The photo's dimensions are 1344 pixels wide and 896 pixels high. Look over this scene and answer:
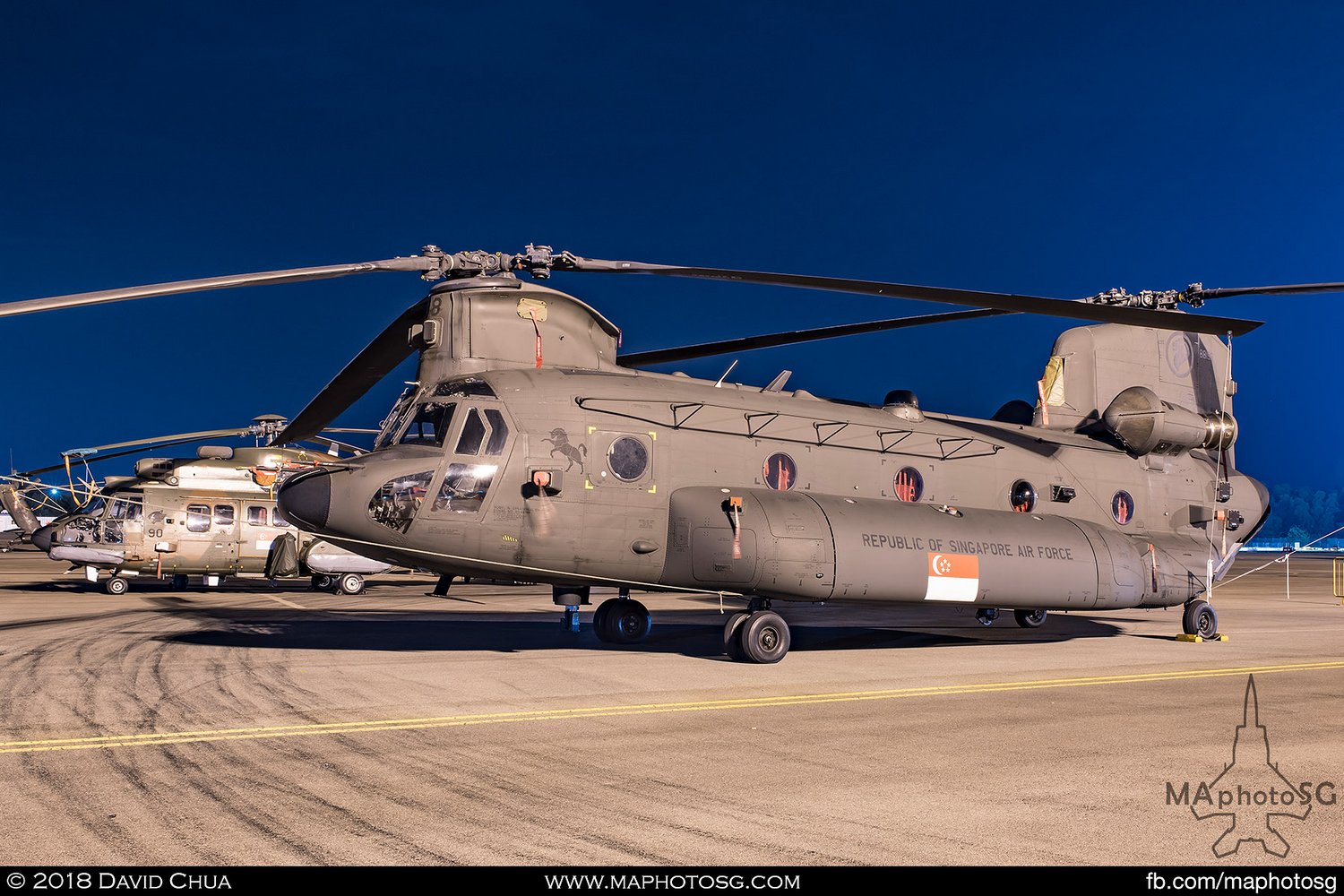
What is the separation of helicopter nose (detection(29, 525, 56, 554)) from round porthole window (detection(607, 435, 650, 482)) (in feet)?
72.9

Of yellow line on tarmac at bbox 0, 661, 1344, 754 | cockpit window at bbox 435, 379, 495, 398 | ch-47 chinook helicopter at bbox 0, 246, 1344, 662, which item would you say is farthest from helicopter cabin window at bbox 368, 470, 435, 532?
yellow line on tarmac at bbox 0, 661, 1344, 754

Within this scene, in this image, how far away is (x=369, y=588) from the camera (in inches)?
1249

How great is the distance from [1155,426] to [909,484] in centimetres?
539

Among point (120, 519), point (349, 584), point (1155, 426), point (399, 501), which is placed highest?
point (1155, 426)

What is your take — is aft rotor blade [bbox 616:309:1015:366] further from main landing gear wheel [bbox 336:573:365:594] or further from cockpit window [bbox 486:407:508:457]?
main landing gear wheel [bbox 336:573:365:594]

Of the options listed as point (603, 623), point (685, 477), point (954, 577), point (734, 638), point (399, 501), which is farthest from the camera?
point (603, 623)

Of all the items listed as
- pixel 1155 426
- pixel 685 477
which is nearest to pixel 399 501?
pixel 685 477

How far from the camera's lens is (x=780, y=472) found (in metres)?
14.7

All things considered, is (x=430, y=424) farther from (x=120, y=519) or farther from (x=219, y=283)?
(x=120, y=519)

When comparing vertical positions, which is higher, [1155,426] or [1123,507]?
[1155,426]

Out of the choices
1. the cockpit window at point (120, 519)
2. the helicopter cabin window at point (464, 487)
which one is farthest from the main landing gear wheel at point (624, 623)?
the cockpit window at point (120, 519)

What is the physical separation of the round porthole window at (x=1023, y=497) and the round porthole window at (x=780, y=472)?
14.4 ft
